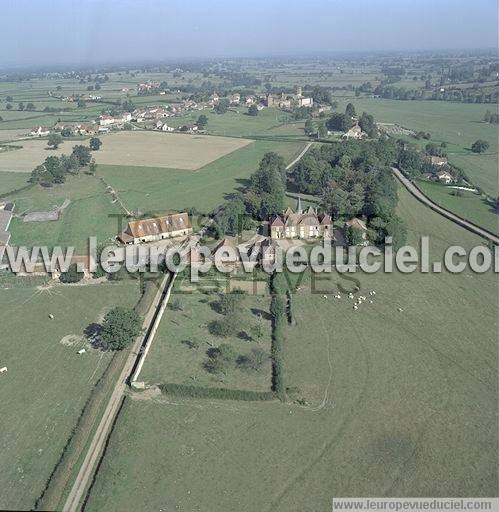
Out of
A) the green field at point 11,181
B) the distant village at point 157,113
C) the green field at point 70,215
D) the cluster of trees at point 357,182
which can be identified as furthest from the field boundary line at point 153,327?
the distant village at point 157,113

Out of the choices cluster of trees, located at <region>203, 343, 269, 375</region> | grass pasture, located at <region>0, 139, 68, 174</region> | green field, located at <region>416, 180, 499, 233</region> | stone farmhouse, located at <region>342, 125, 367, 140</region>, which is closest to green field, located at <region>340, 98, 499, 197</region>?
green field, located at <region>416, 180, 499, 233</region>

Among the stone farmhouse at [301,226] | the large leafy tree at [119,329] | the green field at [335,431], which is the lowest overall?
the green field at [335,431]

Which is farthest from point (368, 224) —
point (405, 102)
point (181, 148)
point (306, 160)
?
point (405, 102)

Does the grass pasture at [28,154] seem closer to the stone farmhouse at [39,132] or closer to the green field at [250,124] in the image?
the stone farmhouse at [39,132]

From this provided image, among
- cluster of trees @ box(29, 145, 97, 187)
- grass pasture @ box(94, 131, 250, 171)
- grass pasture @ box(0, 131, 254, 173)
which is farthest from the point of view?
grass pasture @ box(94, 131, 250, 171)

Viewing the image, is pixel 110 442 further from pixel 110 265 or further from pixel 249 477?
pixel 110 265

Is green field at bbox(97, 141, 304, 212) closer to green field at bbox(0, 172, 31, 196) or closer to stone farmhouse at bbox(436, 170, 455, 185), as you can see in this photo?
green field at bbox(0, 172, 31, 196)

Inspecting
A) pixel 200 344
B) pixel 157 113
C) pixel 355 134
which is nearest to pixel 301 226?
pixel 200 344
